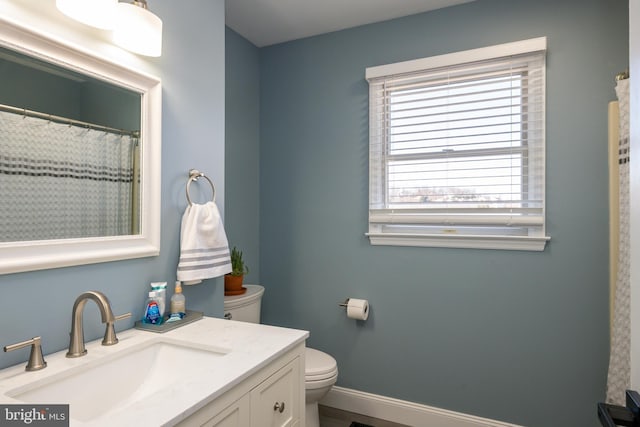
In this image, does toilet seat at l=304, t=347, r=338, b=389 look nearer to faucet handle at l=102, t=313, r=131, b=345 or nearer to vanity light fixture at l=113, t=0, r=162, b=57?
faucet handle at l=102, t=313, r=131, b=345

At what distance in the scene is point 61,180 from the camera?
1.16 metres

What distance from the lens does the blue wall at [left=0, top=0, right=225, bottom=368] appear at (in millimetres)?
1066

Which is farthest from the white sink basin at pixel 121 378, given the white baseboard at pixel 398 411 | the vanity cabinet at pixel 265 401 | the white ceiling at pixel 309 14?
the white ceiling at pixel 309 14

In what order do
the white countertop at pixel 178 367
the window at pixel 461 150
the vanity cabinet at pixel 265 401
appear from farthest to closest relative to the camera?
the window at pixel 461 150 < the vanity cabinet at pixel 265 401 < the white countertop at pixel 178 367

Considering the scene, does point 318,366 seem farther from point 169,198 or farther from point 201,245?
point 169,198

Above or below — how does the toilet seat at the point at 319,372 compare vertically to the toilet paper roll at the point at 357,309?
below

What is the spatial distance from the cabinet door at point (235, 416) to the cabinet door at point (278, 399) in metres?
A: 0.03

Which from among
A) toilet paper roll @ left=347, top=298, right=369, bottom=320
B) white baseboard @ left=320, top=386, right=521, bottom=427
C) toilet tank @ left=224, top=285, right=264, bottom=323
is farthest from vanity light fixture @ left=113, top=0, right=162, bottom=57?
white baseboard @ left=320, top=386, right=521, bottom=427

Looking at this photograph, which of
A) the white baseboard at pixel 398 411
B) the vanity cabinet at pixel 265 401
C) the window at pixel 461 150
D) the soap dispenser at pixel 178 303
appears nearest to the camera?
the vanity cabinet at pixel 265 401

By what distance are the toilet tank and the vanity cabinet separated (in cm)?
76

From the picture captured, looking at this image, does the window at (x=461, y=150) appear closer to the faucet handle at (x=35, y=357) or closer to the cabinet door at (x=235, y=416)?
the cabinet door at (x=235, y=416)

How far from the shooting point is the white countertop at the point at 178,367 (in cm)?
81

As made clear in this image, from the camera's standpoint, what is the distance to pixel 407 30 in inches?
88.0

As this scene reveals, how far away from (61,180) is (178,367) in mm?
701
